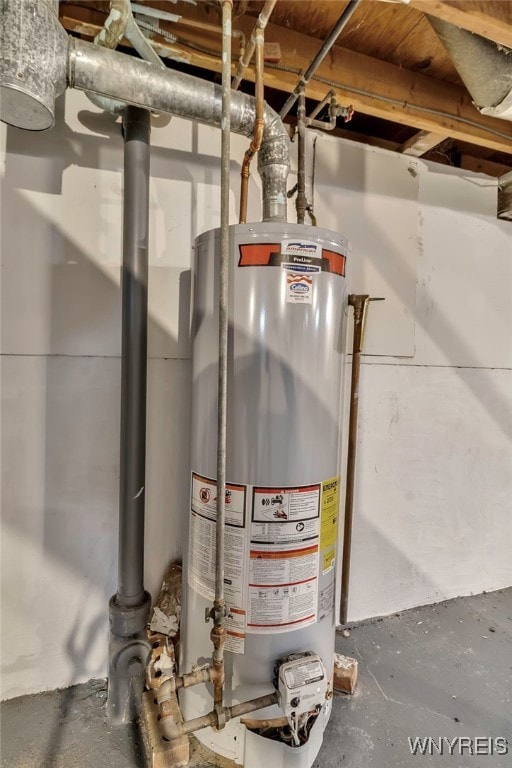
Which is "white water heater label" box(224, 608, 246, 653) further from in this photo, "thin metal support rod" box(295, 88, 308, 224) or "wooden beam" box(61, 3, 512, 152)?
"wooden beam" box(61, 3, 512, 152)

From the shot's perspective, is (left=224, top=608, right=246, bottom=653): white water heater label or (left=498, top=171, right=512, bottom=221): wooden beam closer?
(left=224, top=608, right=246, bottom=653): white water heater label

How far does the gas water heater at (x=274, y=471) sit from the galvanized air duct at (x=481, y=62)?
29.4 inches

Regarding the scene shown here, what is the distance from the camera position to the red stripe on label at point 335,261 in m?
0.96

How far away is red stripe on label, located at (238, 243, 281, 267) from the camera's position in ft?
3.00

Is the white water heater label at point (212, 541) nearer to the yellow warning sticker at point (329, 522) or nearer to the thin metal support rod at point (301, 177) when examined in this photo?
the yellow warning sticker at point (329, 522)

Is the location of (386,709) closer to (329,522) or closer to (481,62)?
(329,522)

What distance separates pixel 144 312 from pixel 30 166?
60 cm

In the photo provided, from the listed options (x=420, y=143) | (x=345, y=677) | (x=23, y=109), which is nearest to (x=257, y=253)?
(x=23, y=109)

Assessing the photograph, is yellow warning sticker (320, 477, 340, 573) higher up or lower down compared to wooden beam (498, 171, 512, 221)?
lower down

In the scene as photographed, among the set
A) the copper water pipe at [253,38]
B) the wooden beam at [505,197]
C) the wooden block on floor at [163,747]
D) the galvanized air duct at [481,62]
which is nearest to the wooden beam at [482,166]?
the wooden beam at [505,197]

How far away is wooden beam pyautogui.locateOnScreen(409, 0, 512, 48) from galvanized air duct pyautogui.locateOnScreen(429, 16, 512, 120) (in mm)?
138

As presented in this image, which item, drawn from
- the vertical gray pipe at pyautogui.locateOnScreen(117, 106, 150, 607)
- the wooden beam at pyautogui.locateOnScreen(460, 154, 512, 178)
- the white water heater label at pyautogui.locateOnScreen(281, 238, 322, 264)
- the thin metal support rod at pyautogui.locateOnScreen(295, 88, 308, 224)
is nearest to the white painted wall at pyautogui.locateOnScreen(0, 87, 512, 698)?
the vertical gray pipe at pyautogui.locateOnScreen(117, 106, 150, 607)

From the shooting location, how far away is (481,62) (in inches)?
44.4

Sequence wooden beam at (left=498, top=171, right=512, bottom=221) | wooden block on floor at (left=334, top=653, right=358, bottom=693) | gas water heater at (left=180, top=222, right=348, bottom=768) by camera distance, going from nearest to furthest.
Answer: gas water heater at (left=180, top=222, right=348, bottom=768) → wooden block on floor at (left=334, top=653, right=358, bottom=693) → wooden beam at (left=498, top=171, right=512, bottom=221)
